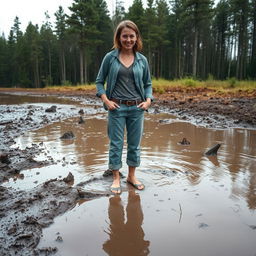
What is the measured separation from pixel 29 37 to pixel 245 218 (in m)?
49.0

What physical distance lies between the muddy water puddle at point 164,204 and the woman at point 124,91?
37cm

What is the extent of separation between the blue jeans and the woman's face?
65 centimetres

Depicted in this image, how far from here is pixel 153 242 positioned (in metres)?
1.81

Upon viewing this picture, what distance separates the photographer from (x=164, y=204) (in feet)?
7.79

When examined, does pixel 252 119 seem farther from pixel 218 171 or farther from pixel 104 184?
pixel 104 184

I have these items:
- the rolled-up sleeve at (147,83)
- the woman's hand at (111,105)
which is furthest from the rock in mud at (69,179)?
the rolled-up sleeve at (147,83)

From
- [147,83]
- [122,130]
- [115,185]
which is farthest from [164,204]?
[147,83]

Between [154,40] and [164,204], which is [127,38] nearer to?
[164,204]

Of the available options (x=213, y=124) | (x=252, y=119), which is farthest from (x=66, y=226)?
(x=252, y=119)

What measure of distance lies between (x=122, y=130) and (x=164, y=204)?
938 mm

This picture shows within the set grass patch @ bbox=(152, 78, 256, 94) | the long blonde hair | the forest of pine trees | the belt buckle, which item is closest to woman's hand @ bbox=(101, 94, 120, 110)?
the belt buckle

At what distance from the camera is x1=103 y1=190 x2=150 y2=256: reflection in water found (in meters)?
1.75

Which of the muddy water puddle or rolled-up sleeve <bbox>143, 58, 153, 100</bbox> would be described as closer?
the muddy water puddle

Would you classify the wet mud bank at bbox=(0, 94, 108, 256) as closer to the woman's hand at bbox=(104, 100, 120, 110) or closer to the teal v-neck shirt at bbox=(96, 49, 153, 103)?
the woman's hand at bbox=(104, 100, 120, 110)
